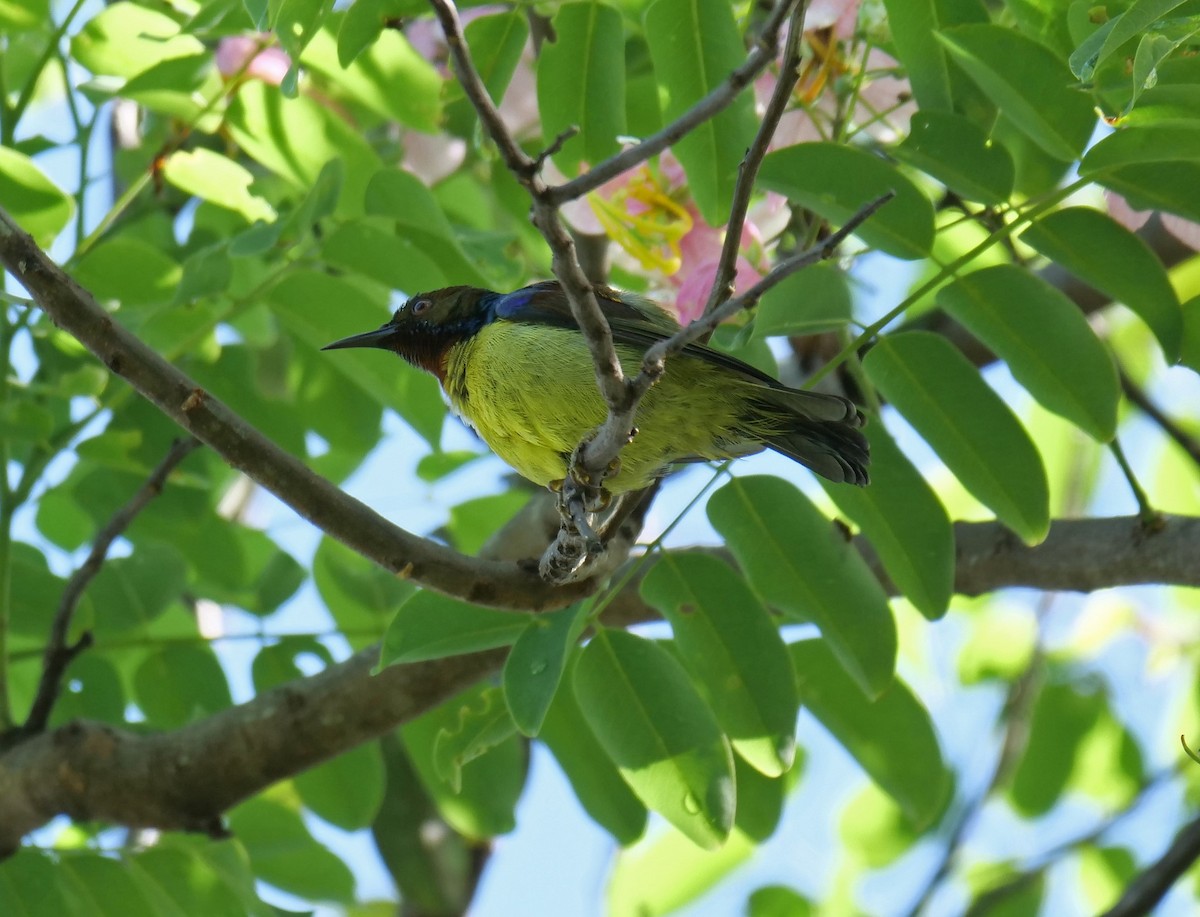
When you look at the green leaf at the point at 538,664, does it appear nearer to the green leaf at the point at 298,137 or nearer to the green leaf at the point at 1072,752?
the green leaf at the point at 298,137

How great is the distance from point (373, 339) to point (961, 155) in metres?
1.59

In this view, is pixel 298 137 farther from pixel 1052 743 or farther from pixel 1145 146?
pixel 1052 743

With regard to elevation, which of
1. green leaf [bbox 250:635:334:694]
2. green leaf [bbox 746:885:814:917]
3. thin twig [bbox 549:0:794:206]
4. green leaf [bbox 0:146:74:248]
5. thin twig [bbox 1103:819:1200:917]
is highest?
green leaf [bbox 0:146:74:248]

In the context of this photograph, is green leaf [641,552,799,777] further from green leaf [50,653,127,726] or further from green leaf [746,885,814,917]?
green leaf [50,653,127,726]

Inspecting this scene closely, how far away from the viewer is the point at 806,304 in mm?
2959

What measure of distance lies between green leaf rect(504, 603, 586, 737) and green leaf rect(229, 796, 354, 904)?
136 centimetres

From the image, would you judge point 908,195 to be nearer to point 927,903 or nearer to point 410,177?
point 410,177

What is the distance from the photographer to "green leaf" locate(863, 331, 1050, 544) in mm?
3018

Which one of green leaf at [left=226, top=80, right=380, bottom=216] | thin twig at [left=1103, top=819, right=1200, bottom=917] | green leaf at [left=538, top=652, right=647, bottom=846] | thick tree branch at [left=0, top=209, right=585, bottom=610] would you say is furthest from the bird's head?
thin twig at [left=1103, top=819, right=1200, bottom=917]

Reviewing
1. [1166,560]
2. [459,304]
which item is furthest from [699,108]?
[459,304]

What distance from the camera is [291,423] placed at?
4.26 m

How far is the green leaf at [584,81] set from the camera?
3377 mm

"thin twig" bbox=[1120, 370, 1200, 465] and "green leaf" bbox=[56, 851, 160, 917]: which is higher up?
"thin twig" bbox=[1120, 370, 1200, 465]

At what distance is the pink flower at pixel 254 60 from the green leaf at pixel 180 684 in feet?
5.13
